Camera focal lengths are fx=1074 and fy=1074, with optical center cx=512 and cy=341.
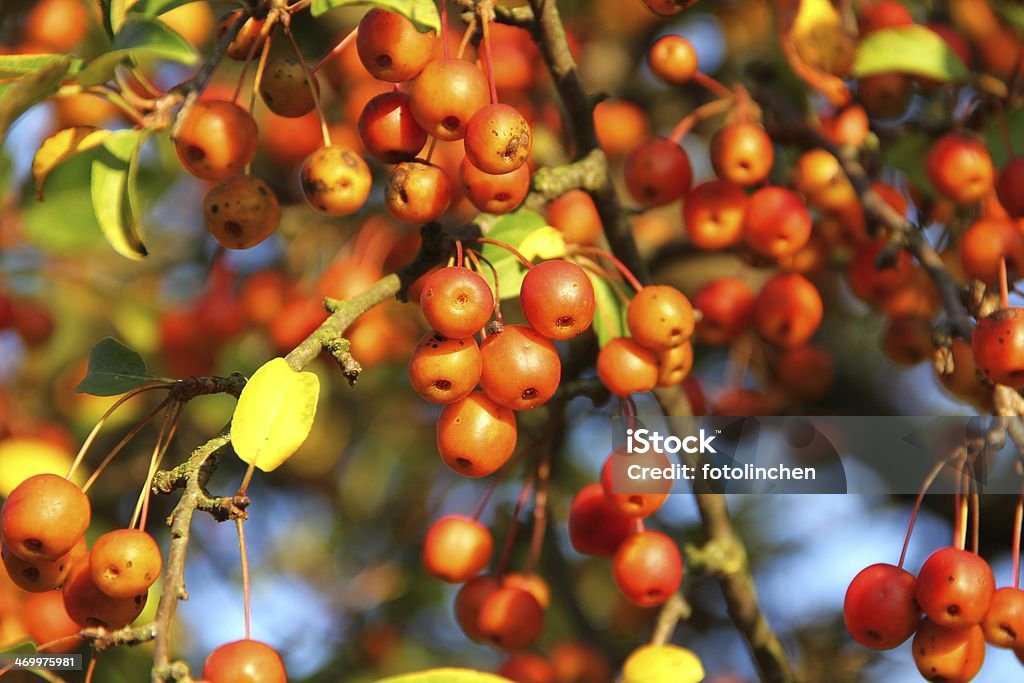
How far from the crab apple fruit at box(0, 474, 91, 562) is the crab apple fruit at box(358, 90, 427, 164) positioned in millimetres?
601

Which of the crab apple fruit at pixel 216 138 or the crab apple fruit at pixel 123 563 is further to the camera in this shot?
the crab apple fruit at pixel 216 138

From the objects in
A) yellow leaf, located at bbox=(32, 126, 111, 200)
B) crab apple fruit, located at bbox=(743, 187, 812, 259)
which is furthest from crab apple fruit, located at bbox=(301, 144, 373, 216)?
crab apple fruit, located at bbox=(743, 187, 812, 259)

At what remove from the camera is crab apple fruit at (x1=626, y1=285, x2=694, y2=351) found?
1.54m

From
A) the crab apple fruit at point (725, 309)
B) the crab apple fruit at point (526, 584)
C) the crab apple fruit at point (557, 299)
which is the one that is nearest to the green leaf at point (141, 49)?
the crab apple fruit at point (557, 299)

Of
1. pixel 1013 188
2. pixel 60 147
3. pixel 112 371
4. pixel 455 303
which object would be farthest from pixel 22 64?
pixel 1013 188

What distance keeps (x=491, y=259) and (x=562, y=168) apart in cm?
19

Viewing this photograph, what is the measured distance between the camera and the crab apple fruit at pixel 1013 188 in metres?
1.86

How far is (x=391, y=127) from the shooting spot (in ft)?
4.77

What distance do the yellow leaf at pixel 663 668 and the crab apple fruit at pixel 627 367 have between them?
38cm

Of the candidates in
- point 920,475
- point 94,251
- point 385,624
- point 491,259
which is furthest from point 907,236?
point 94,251

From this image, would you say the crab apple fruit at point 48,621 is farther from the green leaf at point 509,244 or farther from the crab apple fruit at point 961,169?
the crab apple fruit at point 961,169

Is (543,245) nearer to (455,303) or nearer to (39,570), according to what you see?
(455,303)

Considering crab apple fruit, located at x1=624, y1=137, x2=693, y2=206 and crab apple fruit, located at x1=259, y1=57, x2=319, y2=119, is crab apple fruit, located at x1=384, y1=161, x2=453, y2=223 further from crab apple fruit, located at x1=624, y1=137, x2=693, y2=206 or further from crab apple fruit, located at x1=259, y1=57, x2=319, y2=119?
crab apple fruit, located at x1=624, y1=137, x2=693, y2=206

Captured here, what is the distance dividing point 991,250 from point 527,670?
1218mm
